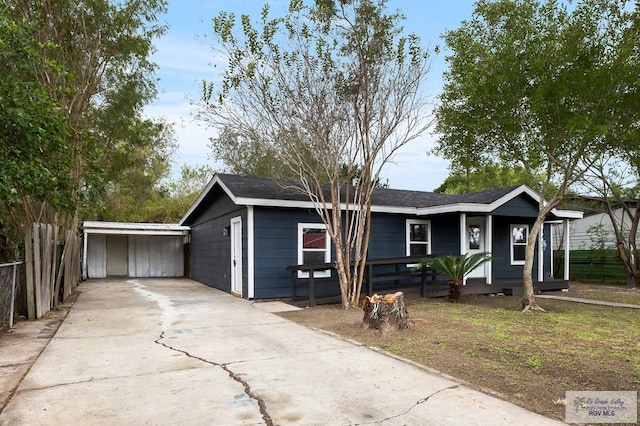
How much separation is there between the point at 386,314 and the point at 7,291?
5757 mm

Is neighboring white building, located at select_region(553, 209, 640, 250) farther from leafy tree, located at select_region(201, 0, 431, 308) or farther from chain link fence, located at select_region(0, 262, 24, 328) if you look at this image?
chain link fence, located at select_region(0, 262, 24, 328)

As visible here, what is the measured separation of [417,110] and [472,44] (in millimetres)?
1641

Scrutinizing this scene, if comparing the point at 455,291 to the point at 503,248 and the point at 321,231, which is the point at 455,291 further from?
the point at 503,248

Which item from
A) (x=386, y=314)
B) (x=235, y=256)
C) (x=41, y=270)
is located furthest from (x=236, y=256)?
(x=386, y=314)

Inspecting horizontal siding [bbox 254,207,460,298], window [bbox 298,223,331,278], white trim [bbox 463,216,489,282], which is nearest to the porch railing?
window [bbox 298,223,331,278]

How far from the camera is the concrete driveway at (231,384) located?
3271mm

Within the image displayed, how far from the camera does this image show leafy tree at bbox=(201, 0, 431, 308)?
27.6ft

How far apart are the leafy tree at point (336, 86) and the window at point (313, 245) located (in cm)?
186

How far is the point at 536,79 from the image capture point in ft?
26.9

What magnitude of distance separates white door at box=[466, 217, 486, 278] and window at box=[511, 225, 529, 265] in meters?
1.36

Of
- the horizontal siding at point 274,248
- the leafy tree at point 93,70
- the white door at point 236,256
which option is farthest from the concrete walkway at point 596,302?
the leafy tree at point 93,70

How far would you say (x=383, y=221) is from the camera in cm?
1178

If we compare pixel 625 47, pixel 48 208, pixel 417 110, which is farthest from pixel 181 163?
pixel 625 47

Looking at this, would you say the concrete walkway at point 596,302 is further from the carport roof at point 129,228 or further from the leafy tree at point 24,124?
the carport roof at point 129,228
